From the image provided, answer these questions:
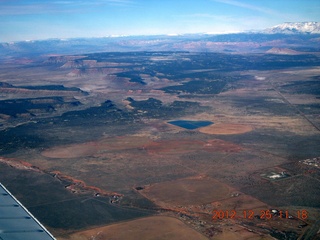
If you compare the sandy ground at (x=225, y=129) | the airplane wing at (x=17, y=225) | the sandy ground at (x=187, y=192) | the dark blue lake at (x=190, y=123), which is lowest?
the sandy ground at (x=187, y=192)

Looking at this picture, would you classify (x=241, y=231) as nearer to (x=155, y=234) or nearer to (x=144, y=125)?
(x=155, y=234)

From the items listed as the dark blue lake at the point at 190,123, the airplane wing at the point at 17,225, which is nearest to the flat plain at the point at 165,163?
the dark blue lake at the point at 190,123

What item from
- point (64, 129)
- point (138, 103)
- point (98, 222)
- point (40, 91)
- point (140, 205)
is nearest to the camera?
point (98, 222)

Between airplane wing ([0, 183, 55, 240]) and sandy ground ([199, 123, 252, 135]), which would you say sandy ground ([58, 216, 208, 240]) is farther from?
sandy ground ([199, 123, 252, 135])

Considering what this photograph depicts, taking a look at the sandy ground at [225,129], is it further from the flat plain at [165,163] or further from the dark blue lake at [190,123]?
the dark blue lake at [190,123]

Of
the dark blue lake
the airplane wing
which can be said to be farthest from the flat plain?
the airplane wing

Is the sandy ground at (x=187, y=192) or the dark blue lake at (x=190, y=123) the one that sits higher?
the dark blue lake at (x=190, y=123)

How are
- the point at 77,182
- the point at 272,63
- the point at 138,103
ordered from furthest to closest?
the point at 272,63 < the point at 138,103 < the point at 77,182

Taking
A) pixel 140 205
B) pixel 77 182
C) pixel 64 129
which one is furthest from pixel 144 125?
pixel 140 205

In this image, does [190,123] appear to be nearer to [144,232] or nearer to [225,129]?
[225,129]

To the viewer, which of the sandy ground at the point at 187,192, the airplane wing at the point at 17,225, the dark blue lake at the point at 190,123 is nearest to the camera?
the airplane wing at the point at 17,225

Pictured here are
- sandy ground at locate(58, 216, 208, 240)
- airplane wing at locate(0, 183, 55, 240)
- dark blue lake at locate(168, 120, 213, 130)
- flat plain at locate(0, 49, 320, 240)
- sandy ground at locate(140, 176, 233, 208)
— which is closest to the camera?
airplane wing at locate(0, 183, 55, 240)
